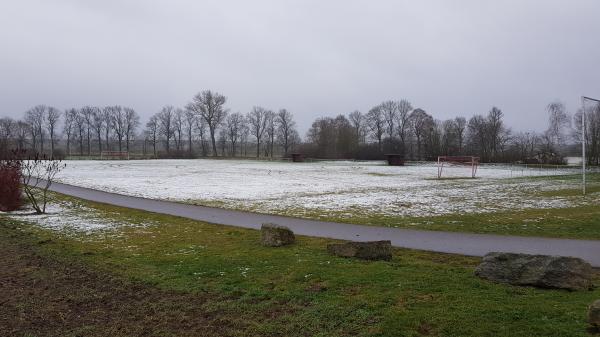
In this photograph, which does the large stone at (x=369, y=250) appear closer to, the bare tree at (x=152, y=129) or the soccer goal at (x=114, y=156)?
the soccer goal at (x=114, y=156)

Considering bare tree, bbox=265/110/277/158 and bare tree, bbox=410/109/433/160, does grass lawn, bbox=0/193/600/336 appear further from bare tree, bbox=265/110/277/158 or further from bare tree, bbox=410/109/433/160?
bare tree, bbox=265/110/277/158

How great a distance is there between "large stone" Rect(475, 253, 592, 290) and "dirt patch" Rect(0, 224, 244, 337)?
14.0 ft

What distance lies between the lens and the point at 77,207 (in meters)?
19.6

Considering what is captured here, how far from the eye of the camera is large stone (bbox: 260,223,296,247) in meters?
11.0

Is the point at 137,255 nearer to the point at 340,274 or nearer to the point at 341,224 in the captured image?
the point at 340,274

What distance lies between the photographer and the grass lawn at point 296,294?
232 inches

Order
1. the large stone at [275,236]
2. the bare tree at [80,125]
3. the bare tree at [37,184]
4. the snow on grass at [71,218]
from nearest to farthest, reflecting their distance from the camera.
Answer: the large stone at [275,236] → the snow on grass at [71,218] → the bare tree at [37,184] → the bare tree at [80,125]

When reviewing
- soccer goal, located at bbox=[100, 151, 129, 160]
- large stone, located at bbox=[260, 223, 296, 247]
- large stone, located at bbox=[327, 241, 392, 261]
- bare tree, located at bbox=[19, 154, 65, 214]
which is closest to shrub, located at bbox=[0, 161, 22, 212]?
bare tree, located at bbox=[19, 154, 65, 214]

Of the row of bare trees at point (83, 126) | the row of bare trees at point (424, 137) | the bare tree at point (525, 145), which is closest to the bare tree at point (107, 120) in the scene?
the row of bare trees at point (83, 126)

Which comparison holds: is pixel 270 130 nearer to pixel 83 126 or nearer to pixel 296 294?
pixel 83 126

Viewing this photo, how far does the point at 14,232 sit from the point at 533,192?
2423 cm

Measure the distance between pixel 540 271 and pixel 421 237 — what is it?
494 cm

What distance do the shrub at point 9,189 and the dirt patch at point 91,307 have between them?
10519 millimetres

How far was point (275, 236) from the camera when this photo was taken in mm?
11062
